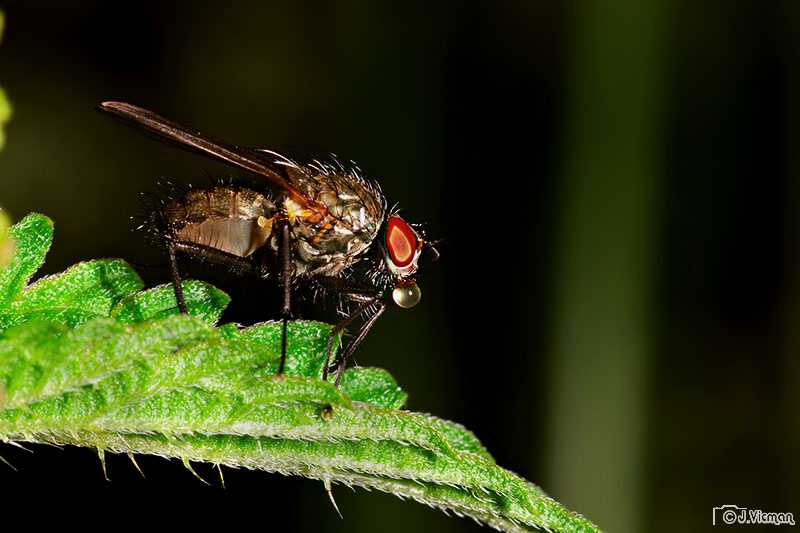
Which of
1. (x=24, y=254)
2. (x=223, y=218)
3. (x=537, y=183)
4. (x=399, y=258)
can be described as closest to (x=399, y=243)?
(x=399, y=258)

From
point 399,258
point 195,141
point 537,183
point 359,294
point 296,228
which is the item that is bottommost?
point 359,294

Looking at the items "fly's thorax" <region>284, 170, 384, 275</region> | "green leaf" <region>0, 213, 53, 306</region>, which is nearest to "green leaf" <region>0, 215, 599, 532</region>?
"green leaf" <region>0, 213, 53, 306</region>

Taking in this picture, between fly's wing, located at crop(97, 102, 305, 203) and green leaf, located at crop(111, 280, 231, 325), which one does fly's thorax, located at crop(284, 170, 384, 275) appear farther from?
green leaf, located at crop(111, 280, 231, 325)

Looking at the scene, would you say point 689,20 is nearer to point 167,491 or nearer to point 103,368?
point 167,491

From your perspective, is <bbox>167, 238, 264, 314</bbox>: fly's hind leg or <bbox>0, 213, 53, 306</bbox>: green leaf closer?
<bbox>0, 213, 53, 306</bbox>: green leaf

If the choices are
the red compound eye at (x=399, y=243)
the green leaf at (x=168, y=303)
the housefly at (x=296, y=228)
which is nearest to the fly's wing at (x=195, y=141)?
the housefly at (x=296, y=228)

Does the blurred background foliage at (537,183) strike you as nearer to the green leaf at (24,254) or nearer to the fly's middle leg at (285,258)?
the fly's middle leg at (285,258)

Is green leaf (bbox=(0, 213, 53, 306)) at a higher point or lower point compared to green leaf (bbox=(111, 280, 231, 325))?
higher

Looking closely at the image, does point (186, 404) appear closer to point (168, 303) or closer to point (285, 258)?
point (168, 303)
